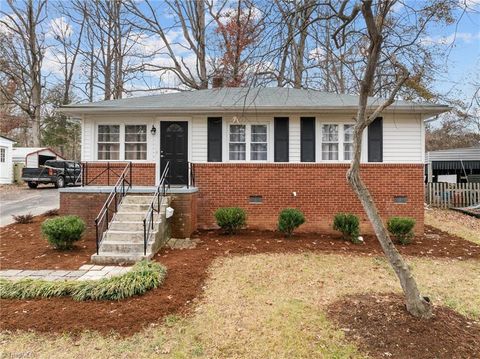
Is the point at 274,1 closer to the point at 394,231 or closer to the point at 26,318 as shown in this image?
the point at 26,318

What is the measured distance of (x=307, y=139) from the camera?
31.6ft

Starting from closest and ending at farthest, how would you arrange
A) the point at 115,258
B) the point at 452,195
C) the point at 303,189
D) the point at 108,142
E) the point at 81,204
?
the point at 115,258
the point at 81,204
the point at 303,189
the point at 108,142
the point at 452,195

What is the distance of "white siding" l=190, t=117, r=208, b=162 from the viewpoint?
9758 millimetres

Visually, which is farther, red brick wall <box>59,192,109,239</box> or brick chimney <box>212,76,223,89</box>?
brick chimney <box>212,76,223,89</box>

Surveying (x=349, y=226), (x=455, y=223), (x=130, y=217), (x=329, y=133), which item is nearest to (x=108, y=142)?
(x=130, y=217)

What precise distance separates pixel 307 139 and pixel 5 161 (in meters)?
22.9

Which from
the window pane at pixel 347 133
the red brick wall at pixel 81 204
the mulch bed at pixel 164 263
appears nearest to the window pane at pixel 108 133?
the red brick wall at pixel 81 204

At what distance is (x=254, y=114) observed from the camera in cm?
962

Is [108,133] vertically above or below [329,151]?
above

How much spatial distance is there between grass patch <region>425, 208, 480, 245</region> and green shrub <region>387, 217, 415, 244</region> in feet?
7.04

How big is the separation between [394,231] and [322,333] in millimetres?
5294

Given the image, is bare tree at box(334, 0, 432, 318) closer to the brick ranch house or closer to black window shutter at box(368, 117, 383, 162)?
the brick ranch house

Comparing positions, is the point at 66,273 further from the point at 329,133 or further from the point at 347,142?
the point at 347,142

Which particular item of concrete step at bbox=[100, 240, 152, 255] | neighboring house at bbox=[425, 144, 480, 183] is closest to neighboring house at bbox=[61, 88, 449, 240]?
concrete step at bbox=[100, 240, 152, 255]
